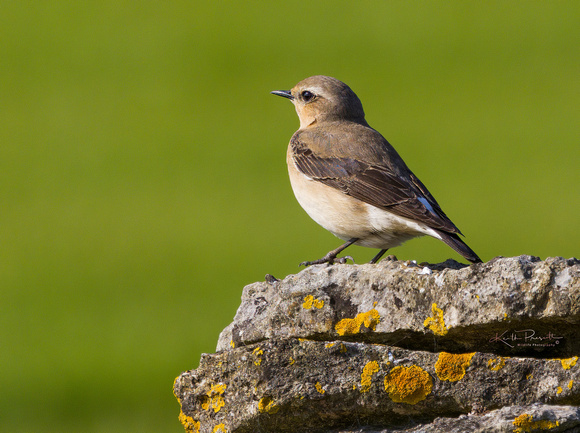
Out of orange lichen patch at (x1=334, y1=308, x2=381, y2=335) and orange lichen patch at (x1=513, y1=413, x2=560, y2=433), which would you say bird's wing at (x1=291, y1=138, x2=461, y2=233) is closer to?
orange lichen patch at (x1=334, y1=308, x2=381, y2=335)

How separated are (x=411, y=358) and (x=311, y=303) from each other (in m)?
0.82

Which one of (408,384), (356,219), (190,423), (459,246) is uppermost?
(356,219)

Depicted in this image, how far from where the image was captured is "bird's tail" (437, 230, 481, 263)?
23.4 ft

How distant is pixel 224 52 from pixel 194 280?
22000 millimetres

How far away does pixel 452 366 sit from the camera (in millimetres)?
5582

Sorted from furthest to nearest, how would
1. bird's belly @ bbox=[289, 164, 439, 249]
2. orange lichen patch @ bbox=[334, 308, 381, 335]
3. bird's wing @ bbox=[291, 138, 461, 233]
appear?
bird's belly @ bbox=[289, 164, 439, 249] < bird's wing @ bbox=[291, 138, 461, 233] < orange lichen patch @ bbox=[334, 308, 381, 335]

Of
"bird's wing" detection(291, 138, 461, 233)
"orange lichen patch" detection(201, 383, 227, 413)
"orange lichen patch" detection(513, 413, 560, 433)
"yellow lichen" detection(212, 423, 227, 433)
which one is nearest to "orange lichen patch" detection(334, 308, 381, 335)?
"orange lichen patch" detection(201, 383, 227, 413)

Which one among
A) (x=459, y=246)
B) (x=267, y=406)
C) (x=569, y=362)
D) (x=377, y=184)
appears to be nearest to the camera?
(x=569, y=362)

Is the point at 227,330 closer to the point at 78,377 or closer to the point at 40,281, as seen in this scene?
the point at 78,377

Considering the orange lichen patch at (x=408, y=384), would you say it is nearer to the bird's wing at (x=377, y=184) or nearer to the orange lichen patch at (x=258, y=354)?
the orange lichen patch at (x=258, y=354)

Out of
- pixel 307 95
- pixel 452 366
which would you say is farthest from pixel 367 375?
pixel 307 95

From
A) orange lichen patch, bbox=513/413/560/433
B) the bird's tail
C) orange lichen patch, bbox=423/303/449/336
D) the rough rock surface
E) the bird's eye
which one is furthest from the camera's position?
the bird's eye

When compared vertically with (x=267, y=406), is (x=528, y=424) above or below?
below
